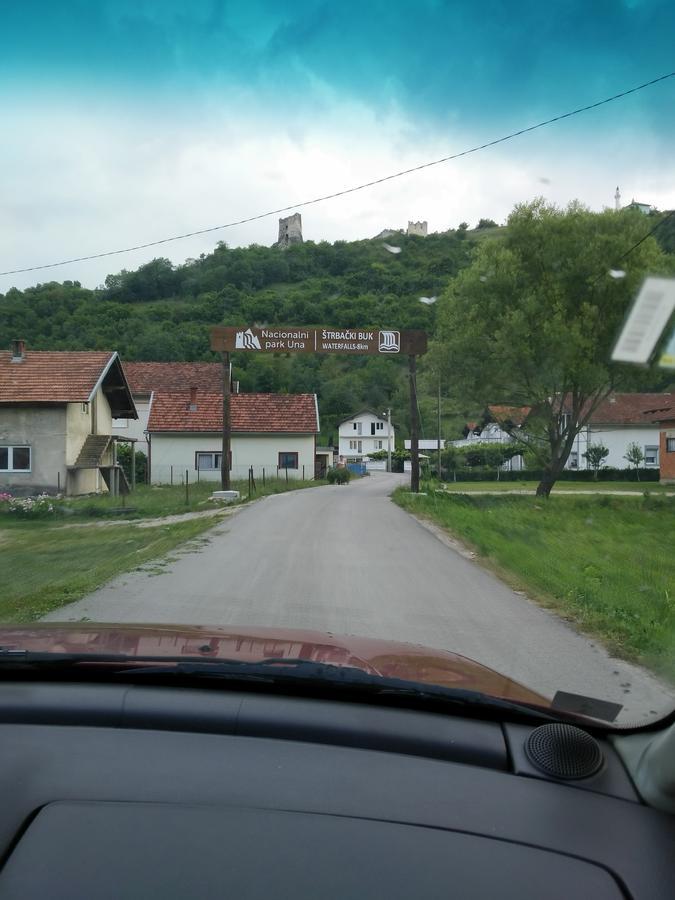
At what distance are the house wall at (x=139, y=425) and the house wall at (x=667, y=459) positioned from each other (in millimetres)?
31190

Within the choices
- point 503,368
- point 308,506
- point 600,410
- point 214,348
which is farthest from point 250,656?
point 214,348

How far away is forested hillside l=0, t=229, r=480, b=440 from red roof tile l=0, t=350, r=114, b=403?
1.67 feet

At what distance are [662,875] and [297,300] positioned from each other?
21600 mm

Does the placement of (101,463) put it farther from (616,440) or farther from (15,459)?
(616,440)

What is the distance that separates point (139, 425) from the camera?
145ft

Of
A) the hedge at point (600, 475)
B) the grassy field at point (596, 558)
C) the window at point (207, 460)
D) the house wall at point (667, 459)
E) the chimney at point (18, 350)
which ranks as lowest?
the grassy field at point (596, 558)

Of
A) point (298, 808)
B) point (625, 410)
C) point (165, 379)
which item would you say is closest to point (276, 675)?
point (298, 808)

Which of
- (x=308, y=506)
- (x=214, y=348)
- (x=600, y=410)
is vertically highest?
(x=214, y=348)

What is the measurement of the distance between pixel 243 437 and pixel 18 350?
15.6m

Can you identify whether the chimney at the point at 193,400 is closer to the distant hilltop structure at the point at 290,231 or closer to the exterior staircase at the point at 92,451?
the exterior staircase at the point at 92,451

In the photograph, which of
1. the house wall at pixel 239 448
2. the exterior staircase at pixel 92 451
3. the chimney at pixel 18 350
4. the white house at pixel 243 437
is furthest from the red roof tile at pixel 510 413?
the house wall at pixel 239 448

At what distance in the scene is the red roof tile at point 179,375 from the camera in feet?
144

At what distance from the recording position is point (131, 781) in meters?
2.11

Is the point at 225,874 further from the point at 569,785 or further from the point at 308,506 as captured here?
the point at 308,506
